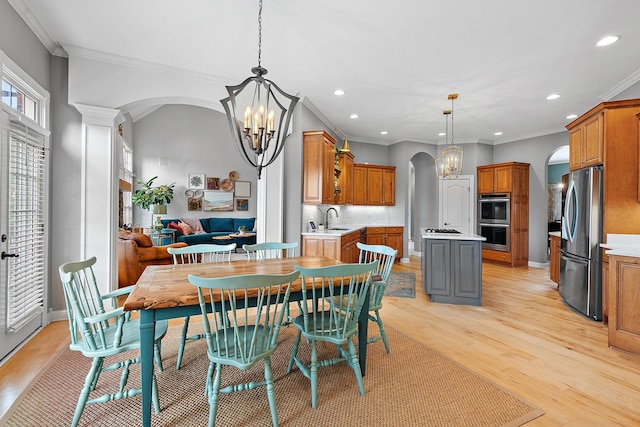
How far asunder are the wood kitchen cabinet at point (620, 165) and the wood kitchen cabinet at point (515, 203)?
3236 millimetres

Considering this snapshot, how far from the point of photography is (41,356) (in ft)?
8.37

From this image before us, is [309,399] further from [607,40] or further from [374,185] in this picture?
[374,185]

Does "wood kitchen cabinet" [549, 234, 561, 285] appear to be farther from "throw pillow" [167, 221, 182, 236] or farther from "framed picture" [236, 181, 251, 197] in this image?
"throw pillow" [167, 221, 182, 236]

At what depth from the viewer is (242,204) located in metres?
9.60

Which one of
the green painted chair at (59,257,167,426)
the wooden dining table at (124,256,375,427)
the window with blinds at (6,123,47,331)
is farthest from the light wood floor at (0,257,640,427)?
the wooden dining table at (124,256,375,427)

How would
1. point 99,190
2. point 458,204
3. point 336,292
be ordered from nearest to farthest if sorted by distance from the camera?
point 336,292
point 99,190
point 458,204

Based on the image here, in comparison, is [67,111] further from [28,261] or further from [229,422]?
[229,422]

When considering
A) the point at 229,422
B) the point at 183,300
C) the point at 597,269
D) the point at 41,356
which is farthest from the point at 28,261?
the point at 597,269

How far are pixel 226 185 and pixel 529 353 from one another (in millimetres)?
8480

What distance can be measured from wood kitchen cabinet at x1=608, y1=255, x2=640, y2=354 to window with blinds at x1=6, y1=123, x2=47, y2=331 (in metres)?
5.19

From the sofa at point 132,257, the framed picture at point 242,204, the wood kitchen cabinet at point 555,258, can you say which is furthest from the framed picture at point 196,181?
the wood kitchen cabinet at point 555,258

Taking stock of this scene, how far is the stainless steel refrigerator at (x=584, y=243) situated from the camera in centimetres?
338

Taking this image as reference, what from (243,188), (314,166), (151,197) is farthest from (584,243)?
(151,197)

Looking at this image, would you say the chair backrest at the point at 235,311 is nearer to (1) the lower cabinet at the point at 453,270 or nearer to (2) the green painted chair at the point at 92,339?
(2) the green painted chair at the point at 92,339
